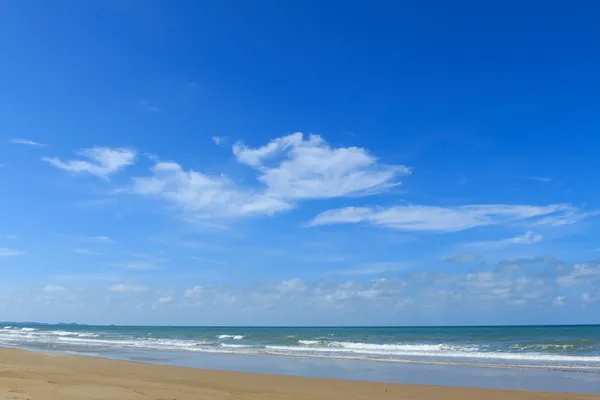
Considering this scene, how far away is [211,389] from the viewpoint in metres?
13.1

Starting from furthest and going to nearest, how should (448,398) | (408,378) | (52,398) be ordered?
1. (408,378)
2. (448,398)
3. (52,398)

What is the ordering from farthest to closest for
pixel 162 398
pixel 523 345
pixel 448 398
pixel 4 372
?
pixel 523 345 → pixel 4 372 → pixel 448 398 → pixel 162 398

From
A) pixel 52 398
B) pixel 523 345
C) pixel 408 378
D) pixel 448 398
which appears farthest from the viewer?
pixel 523 345

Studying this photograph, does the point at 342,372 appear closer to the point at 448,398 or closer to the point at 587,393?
the point at 448,398

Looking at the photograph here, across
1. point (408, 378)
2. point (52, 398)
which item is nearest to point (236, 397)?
point (52, 398)

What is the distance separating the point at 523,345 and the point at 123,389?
30.7 meters

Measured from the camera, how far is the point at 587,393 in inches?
526

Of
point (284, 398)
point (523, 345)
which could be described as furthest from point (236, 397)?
point (523, 345)

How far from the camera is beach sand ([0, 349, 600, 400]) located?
1130 centimetres

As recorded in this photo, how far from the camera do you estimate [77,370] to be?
58.0ft

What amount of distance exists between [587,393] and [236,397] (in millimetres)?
9691

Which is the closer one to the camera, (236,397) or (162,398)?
(162,398)

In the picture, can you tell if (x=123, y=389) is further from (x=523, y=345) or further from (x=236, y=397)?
(x=523, y=345)

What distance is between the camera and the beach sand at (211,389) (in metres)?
11.3
